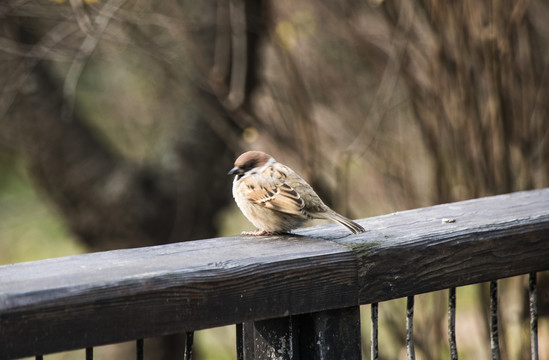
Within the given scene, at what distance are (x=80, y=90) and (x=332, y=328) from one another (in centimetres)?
501

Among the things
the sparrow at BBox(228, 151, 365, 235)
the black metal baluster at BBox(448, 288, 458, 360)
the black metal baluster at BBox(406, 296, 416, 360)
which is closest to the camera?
the black metal baluster at BBox(406, 296, 416, 360)

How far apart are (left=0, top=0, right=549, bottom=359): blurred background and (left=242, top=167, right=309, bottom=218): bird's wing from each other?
58.6 inches

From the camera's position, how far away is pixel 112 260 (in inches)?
69.1

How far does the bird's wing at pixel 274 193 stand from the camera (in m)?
2.67

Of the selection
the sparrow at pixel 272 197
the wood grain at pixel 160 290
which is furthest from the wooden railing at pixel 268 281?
the sparrow at pixel 272 197

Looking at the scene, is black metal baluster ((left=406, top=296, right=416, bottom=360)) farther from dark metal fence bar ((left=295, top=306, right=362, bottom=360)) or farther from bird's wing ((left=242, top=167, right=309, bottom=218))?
bird's wing ((left=242, top=167, right=309, bottom=218))

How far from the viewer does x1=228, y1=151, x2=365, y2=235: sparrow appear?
2.65 metres

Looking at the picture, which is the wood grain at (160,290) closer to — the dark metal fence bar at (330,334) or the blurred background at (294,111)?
the dark metal fence bar at (330,334)

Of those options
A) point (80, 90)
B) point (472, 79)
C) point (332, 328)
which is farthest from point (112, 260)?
point (80, 90)

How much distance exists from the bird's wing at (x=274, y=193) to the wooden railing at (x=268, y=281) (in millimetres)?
395

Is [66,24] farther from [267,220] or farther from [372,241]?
[372,241]

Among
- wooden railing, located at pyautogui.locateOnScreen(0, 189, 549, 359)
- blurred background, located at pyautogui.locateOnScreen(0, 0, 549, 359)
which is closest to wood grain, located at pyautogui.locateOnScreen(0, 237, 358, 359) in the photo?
wooden railing, located at pyautogui.locateOnScreen(0, 189, 549, 359)

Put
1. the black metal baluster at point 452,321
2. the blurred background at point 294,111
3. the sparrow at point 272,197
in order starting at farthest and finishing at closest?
the blurred background at point 294,111 < the sparrow at point 272,197 < the black metal baluster at point 452,321

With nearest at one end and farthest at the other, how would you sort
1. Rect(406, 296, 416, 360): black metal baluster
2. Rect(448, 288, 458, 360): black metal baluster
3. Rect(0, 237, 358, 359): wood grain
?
Rect(0, 237, 358, 359): wood grain → Rect(406, 296, 416, 360): black metal baluster → Rect(448, 288, 458, 360): black metal baluster
